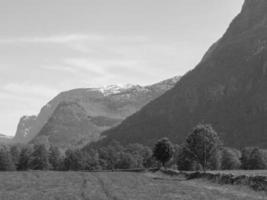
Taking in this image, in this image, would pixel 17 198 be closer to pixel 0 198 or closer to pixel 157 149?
pixel 0 198

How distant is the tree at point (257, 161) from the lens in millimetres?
180225

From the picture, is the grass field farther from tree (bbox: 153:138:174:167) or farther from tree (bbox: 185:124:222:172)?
tree (bbox: 153:138:174:167)

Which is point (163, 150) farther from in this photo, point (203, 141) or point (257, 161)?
point (257, 161)

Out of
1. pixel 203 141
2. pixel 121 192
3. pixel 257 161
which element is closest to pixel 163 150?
pixel 203 141

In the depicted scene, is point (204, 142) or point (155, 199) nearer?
point (155, 199)

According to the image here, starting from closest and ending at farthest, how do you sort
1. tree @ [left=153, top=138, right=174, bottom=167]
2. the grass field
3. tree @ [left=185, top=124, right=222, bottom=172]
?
1. the grass field
2. tree @ [left=185, top=124, right=222, bottom=172]
3. tree @ [left=153, top=138, right=174, bottom=167]

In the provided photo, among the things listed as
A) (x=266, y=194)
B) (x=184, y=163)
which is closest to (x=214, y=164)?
(x=184, y=163)

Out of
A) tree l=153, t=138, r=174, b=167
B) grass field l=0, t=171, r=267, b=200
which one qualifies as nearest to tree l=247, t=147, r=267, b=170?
tree l=153, t=138, r=174, b=167

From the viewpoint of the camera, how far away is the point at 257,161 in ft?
598

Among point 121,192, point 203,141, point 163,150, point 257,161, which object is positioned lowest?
point 121,192

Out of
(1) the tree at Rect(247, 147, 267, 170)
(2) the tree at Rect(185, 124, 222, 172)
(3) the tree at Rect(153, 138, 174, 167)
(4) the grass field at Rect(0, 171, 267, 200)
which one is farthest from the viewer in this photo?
(1) the tree at Rect(247, 147, 267, 170)

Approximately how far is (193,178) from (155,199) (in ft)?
167

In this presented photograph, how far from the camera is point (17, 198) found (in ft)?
164

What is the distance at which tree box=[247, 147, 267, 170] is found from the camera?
591 feet
